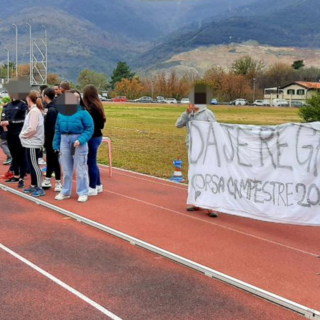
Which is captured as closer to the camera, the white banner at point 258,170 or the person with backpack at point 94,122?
the white banner at point 258,170

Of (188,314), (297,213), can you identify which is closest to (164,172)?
(297,213)

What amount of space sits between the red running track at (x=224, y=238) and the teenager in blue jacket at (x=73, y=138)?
1.18 feet

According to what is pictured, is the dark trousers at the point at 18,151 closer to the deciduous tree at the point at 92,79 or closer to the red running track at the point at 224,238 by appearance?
the red running track at the point at 224,238

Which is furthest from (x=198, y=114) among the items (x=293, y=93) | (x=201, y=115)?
(x=293, y=93)

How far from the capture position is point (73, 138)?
846cm

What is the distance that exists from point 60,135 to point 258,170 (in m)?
3.56

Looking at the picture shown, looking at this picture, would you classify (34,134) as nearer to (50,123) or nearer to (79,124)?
(50,123)

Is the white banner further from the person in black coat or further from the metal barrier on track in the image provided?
the person in black coat

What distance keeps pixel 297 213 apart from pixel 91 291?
3.10 meters

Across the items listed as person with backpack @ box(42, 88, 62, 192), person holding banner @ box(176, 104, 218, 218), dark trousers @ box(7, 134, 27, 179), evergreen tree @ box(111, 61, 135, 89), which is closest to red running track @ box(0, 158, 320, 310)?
person with backpack @ box(42, 88, 62, 192)

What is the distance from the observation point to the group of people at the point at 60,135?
8.41m

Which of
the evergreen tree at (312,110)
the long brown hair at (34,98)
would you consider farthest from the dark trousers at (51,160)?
the evergreen tree at (312,110)

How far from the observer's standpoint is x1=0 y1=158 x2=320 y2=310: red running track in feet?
17.4

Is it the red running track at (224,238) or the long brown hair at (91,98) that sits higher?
the long brown hair at (91,98)
